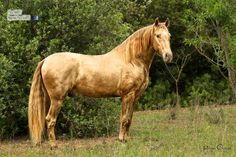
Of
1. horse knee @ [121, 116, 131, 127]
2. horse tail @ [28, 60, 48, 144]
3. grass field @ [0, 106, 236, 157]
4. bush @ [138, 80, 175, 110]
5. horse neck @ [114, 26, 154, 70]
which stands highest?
horse neck @ [114, 26, 154, 70]

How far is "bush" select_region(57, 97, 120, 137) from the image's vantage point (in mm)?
9336

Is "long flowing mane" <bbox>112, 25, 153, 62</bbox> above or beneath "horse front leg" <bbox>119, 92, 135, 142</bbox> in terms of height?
above

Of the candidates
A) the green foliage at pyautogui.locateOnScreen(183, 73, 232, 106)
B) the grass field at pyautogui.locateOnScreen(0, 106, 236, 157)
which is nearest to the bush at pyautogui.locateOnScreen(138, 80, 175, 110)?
the green foliage at pyautogui.locateOnScreen(183, 73, 232, 106)

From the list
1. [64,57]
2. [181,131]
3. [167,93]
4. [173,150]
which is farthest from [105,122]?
[167,93]

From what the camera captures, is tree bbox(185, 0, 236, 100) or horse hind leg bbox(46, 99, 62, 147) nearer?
horse hind leg bbox(46, 99, 62, 147)

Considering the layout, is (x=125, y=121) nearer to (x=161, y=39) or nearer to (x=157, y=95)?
(x=161, y=39)

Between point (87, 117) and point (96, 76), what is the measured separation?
169 centimetres

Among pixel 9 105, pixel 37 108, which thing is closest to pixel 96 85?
pixel 37 108

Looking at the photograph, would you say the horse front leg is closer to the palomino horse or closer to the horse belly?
the palomino horse

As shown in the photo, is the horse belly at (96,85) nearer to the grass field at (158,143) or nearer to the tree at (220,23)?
the grass field at (158,143)

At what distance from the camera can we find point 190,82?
21.7m

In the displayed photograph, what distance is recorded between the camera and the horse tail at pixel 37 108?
25.1 ft

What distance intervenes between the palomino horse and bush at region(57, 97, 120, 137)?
128 centimetres

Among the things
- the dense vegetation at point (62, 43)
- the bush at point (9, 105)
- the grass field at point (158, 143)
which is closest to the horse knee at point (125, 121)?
the grass field at point (158, 143)
